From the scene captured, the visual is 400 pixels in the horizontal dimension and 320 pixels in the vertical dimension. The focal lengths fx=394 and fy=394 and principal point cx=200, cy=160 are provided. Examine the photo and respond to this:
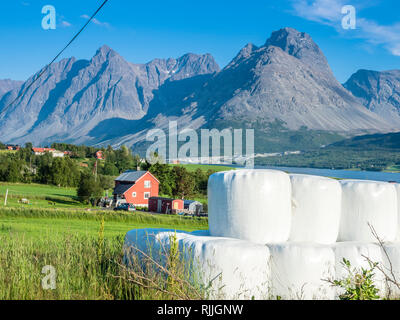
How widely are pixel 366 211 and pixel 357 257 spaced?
3.08 feet

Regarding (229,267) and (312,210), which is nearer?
(229,267)

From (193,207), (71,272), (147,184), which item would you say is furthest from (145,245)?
(147,184)

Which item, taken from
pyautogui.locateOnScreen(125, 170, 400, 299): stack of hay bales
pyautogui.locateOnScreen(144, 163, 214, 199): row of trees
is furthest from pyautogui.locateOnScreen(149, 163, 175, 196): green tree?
pyautogui.locateOnScreen(125, 170, 400, 299): stack of hay bales

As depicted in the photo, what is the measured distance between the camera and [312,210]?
19.2 ft

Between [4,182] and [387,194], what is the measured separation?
7662 centimetres

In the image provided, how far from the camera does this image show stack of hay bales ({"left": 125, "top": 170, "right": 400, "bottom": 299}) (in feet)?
16.8

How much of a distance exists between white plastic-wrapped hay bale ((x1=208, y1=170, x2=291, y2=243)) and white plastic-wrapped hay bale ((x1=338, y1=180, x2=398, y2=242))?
3.58ft

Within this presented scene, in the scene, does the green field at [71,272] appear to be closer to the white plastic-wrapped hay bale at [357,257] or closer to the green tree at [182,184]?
the white plastic-wrapped hay bale at [357,257]

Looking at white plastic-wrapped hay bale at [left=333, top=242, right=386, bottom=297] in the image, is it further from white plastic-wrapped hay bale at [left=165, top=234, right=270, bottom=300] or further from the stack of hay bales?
white plastic-wrapped hay bale at [left=165, top=234, right=270, bottom=300]

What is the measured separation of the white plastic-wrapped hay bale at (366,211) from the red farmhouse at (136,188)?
56329 mm

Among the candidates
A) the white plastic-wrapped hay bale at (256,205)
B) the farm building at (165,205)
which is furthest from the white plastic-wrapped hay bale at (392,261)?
the farm building at (165,205)

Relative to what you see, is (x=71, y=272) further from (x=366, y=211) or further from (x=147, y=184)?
(x=147, y=184)

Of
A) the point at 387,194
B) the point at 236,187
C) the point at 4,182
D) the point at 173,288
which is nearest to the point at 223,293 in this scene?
the point at 173,288

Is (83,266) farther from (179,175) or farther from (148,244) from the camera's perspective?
(179,175)
